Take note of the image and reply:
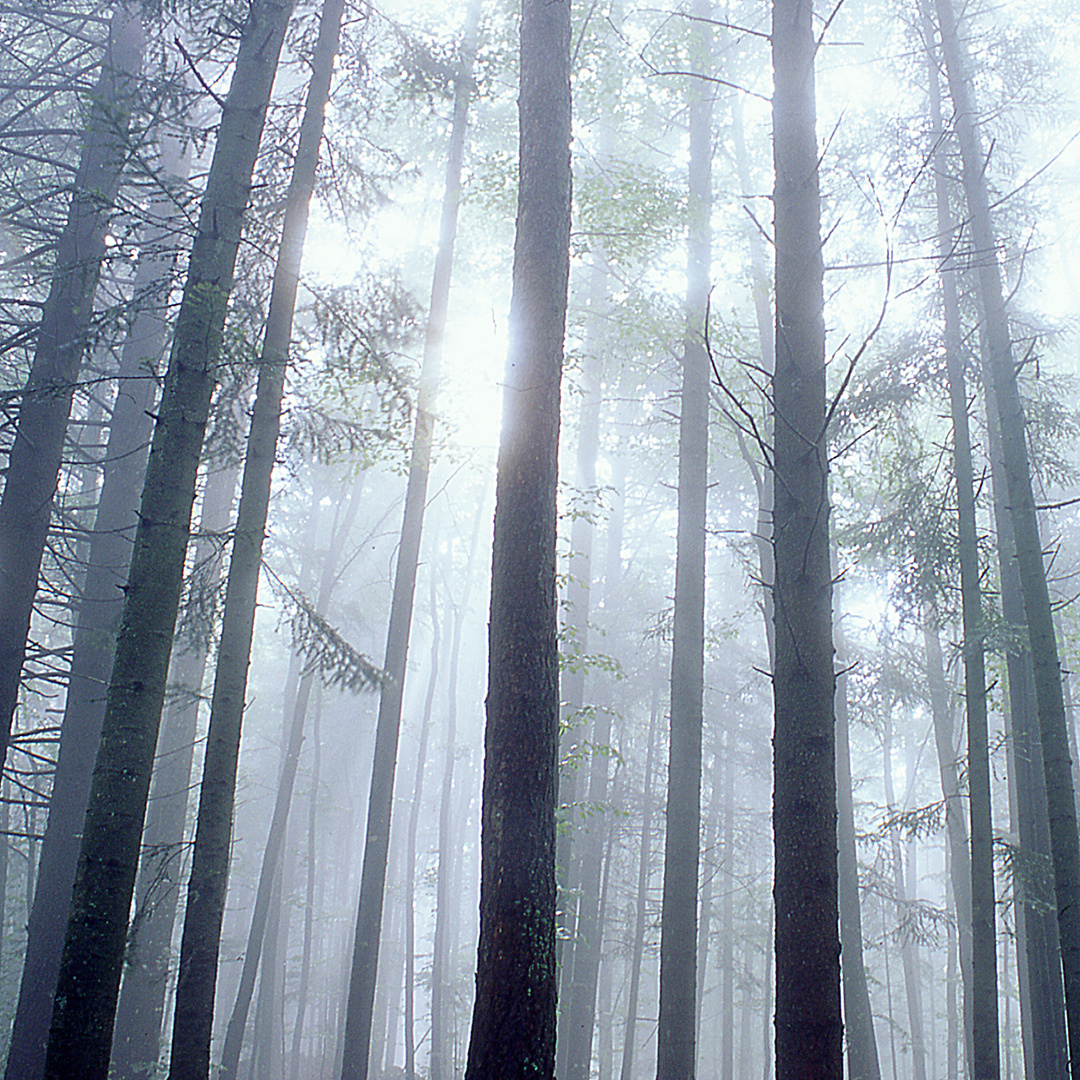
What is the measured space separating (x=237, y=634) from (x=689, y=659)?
483cm

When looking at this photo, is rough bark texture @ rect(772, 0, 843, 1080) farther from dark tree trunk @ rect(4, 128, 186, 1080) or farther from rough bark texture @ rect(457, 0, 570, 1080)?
dark tree trunk @ rect(4, 128, 186, 1080)

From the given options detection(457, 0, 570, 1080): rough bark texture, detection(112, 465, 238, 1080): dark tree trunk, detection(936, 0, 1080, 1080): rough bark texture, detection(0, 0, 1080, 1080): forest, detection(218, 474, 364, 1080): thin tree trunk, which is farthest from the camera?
detection(218, 474, 364, 1080): thin tree trunk

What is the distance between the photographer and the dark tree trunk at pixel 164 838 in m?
9.83

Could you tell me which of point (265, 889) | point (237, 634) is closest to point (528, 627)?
point (237, 634)

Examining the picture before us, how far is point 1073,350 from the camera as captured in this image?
22.4 meters

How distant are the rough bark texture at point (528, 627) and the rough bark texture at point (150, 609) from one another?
2.20 metres

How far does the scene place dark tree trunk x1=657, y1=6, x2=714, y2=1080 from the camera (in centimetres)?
803

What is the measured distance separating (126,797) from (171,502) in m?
1.84

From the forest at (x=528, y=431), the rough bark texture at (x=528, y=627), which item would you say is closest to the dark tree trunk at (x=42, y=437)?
the forest at (x=528, y=431)

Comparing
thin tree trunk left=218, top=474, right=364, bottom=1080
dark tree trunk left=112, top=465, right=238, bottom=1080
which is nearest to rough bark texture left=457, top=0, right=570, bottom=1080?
dark tree trunk left=112, top=465, right=238, bottom=1080

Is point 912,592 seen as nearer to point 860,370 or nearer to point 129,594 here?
point 860,370

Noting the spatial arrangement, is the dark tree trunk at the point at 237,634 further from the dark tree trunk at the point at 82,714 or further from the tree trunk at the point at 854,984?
the tree trunk at the point at 854,984

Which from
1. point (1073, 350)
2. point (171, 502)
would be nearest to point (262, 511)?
point (171, 502)

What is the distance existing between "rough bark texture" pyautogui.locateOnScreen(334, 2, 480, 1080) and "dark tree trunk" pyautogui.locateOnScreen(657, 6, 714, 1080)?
305 centimetres
